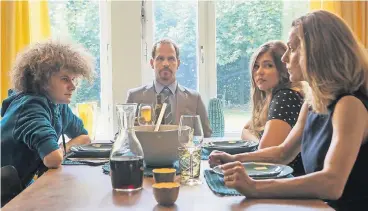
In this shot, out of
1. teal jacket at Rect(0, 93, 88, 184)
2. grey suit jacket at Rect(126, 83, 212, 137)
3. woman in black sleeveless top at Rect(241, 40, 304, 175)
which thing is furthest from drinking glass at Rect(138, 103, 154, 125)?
grey suit jacket at Rect(126, 83, 212, 137)

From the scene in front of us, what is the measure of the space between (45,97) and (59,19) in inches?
71.6

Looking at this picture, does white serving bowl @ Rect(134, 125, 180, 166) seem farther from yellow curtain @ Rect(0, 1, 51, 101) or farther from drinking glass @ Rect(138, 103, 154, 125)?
yellow curtain @ Rect(0, 1, 51, 101)

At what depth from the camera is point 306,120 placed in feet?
5.50

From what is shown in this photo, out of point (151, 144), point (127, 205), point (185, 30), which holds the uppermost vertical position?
point (185, 30)

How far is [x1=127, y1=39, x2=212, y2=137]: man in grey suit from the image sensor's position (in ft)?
10.9

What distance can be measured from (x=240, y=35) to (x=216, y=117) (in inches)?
29.2

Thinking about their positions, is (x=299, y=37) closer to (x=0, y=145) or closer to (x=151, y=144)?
(x=151, y=144)

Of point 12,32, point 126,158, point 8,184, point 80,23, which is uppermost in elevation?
point 80,23

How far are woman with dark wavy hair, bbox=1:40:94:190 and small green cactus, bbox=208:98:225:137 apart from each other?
1263 mm

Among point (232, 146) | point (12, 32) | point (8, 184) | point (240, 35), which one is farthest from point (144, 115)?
point (240, 35)

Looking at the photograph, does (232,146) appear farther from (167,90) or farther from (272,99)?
(167,90)

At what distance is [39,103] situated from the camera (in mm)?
1938

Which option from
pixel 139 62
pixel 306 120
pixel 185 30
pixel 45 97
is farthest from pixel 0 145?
pixel 185 30

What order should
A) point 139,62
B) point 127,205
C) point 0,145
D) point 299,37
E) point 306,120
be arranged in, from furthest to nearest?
1. point 139,62
2. point 0,145
3. point 306,120
4. point 299,37
5. point 127,205
